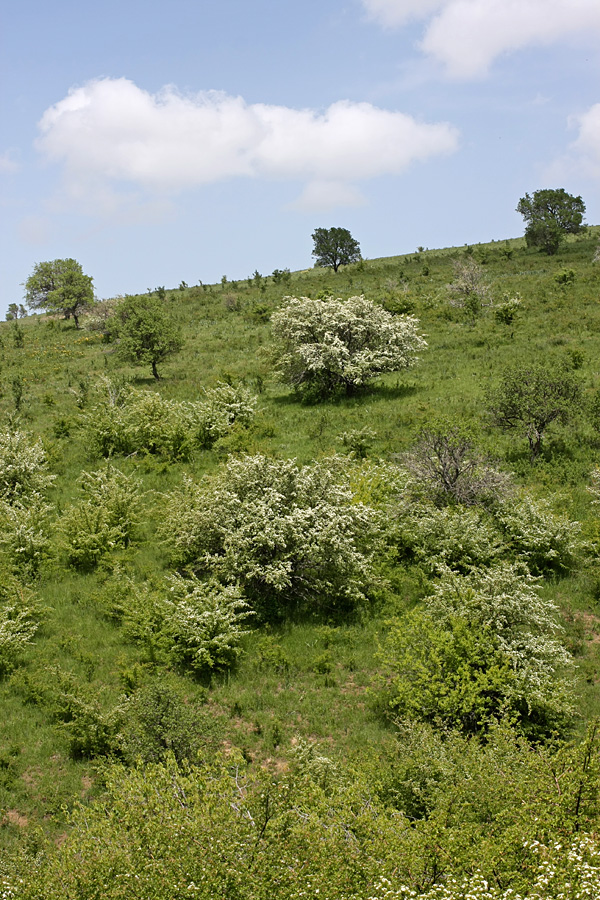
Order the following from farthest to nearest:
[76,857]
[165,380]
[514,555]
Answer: [165,380] → [514,555] → [76,857]

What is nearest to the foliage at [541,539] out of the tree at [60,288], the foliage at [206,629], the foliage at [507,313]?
the foliage at [206,629]

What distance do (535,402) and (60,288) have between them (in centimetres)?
4696

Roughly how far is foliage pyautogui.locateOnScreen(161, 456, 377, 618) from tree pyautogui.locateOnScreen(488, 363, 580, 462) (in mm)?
8315

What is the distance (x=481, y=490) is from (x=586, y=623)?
491 centimetres

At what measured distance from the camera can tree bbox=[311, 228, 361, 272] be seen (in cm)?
7519

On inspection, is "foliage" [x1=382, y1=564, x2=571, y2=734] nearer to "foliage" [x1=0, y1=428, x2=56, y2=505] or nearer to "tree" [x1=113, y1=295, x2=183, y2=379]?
"foliage" [x1=0, y1=428, x2=56, y2=505]

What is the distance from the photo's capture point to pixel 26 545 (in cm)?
1755

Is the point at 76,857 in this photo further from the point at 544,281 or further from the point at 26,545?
the point at 544,281

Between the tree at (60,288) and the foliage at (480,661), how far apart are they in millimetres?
51427

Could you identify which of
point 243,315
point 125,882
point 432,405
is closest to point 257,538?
point 125,882

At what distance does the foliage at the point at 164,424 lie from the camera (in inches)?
984

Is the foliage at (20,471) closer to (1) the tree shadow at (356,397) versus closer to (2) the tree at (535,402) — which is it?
(1) the tree shadow at (356,397)

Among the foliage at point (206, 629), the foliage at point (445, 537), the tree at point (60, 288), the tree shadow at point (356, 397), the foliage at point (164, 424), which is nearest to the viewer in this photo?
the foliage at point (206, 629)

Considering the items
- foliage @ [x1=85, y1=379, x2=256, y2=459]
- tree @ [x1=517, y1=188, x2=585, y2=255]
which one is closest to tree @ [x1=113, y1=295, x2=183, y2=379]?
foliage @ [x1=85, y1=379, x2=256, y2=459]
